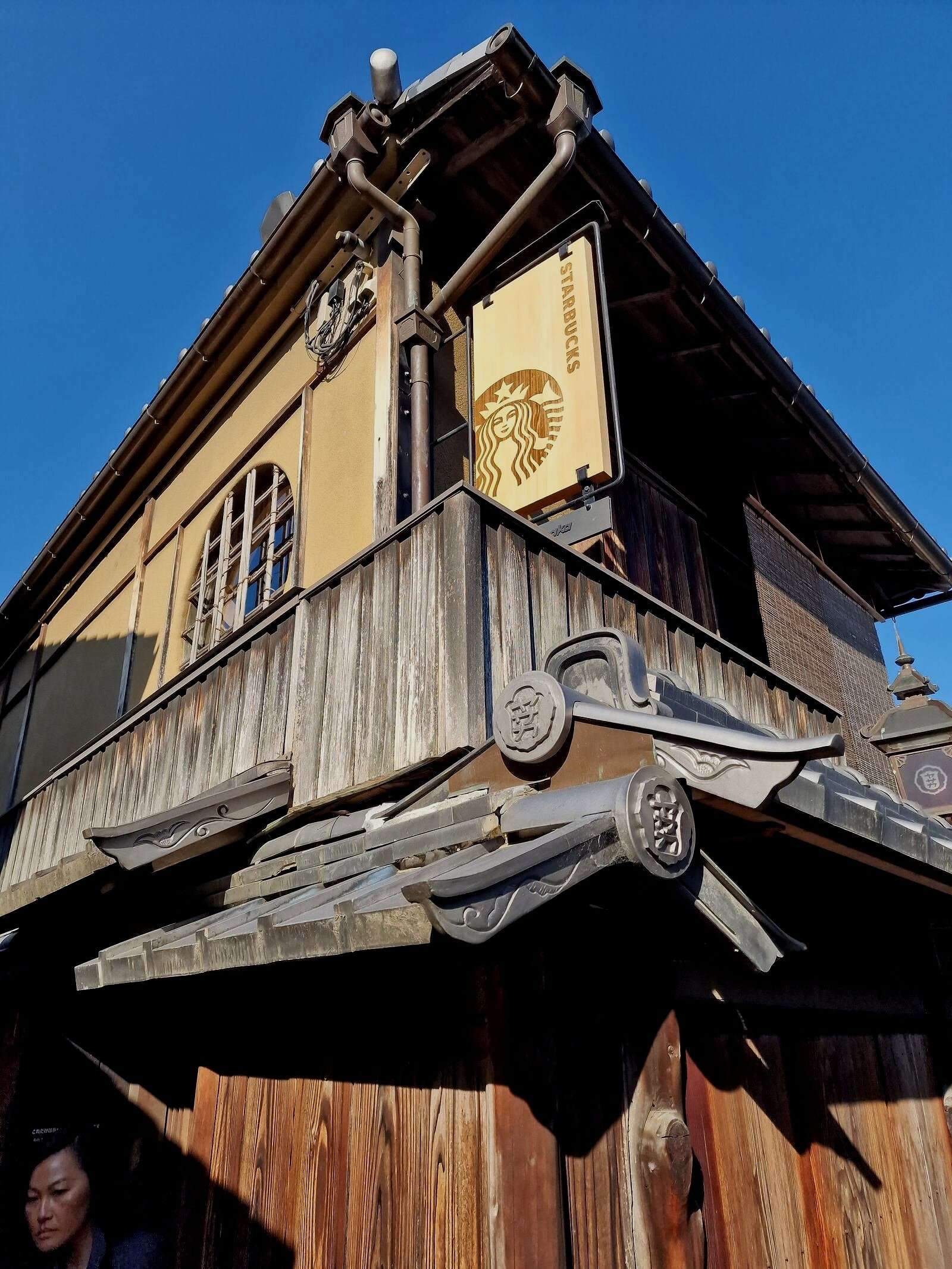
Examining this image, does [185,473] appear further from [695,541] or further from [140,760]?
[695,541]

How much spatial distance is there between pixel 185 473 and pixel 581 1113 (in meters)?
7.99

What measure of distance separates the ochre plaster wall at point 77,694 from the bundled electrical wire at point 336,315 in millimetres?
4220

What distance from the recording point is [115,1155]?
4.81 m

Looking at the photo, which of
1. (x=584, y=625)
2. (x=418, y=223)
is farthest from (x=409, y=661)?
(x=418, y=223)

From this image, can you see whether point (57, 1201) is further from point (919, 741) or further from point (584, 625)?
point (919, 741)

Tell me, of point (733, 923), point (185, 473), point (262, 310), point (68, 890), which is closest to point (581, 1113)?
point (733, 923)

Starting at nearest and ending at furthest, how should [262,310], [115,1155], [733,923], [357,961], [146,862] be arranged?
[733,923]
[357,961]
[146,862]
[115,1155]
[262,310]

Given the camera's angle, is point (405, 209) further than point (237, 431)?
No

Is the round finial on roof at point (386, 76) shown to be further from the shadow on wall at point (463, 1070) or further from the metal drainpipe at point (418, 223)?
the shadow on wall at point (463, 1070)

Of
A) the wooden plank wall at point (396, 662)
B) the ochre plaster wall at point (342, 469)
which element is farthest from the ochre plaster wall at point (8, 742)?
the wooden plank wall at point (396, 662)

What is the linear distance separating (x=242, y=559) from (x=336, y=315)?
2.22 metres

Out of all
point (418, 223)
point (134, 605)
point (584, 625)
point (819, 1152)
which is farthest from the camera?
point (134, 605)

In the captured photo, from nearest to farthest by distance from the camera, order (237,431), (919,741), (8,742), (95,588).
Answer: (919,741) < (237,431) < (95,588) < (8,742)

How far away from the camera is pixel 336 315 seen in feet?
22.3
